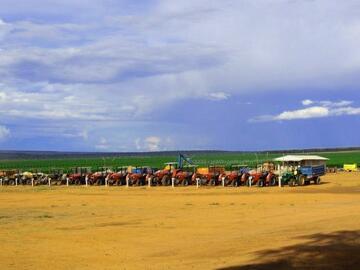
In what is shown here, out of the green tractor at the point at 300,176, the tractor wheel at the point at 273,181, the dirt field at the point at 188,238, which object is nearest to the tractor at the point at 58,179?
the tractor wheel at the point at 273,181

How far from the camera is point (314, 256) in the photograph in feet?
43.8

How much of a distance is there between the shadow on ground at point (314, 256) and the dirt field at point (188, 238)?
2 centimetres

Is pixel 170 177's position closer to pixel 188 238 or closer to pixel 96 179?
pixel 96 179

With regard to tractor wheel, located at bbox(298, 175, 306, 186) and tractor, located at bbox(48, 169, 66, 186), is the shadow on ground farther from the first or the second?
tractor, located at bbox(48, 169, 66, 186)

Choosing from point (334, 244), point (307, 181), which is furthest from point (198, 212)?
point (307, 181)

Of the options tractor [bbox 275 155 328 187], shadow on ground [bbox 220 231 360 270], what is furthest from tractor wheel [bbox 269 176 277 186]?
shadow on ground [bbox 220 231 360 270]

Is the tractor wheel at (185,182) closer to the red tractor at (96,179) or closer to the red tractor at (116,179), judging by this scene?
the red tractor at (116,179)

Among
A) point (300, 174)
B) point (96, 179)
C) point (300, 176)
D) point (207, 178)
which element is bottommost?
point (96, 179)

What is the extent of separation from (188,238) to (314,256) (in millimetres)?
5079

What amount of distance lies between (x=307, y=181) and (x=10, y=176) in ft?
133

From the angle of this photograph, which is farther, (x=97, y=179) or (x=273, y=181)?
(x=97, y=179)

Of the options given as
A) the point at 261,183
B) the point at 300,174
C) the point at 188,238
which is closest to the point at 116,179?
the point at 261,183

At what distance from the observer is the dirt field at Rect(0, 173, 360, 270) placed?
530 inches

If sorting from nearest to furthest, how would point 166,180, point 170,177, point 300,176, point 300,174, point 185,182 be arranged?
point 300,176 < point 300,174 < point 185,182 < point 170,177 < point 166,180
